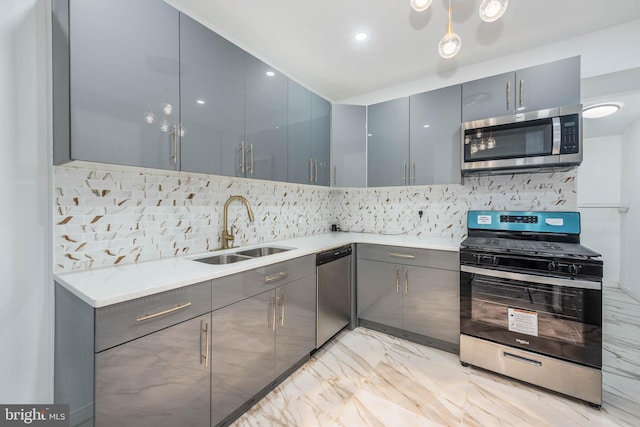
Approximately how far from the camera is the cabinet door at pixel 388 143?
8.64 feet

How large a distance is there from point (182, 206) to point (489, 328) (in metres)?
2.38

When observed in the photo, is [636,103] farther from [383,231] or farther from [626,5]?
[383,231]

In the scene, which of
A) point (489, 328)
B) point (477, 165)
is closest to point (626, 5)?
point (477, 165)

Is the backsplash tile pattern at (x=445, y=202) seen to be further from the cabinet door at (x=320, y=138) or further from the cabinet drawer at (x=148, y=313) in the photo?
the cabinet drawer at (x=148, y=313)

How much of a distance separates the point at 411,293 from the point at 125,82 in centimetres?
245

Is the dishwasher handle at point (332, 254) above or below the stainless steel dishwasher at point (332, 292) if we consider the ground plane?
above

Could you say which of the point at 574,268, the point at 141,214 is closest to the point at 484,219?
the point at 574,268

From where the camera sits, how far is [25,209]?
4.16ft

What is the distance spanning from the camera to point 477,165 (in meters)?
2.21

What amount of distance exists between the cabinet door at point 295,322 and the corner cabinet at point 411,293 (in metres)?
0.71

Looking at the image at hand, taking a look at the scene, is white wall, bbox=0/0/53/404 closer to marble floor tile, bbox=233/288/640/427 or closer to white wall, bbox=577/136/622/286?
marble floor tile, bbox=233/288/640/427

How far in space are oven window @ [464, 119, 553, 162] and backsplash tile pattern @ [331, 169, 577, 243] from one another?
1.30 feet

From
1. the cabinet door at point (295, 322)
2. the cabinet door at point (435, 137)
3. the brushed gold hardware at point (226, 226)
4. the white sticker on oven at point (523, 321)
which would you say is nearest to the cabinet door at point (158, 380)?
the cabinet door at point (295, 322)

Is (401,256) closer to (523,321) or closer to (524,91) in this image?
(523,321)
